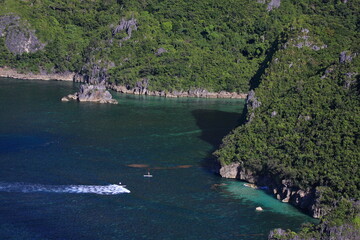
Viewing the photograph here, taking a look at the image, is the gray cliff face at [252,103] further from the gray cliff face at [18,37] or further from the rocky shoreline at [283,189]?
the gray cliff face at [18,37]

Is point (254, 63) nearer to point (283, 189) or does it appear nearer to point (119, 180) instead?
point (119, 180)

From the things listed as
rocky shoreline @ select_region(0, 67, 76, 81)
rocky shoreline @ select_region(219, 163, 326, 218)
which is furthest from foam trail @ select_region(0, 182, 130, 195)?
rocky shoreline @ select_region(0, 67, 76, 81)

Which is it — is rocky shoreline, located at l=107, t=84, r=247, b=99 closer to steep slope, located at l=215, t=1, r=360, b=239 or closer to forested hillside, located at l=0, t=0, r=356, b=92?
forested hillside, located at l=0, t=0, r=356, b=92

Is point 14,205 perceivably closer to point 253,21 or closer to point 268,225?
point 268,225

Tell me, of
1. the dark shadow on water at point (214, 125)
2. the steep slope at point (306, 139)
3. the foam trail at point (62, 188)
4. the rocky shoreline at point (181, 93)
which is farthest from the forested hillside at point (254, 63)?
the foam trail at point (62, 188)

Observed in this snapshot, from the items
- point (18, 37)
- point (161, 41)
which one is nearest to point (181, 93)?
point (161, 41)

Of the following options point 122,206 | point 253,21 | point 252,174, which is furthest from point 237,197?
point 253,21
